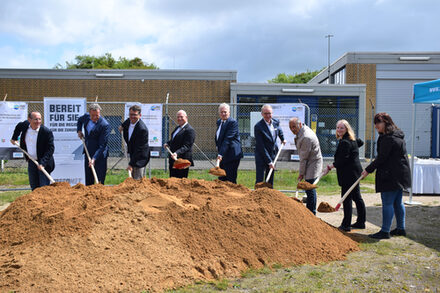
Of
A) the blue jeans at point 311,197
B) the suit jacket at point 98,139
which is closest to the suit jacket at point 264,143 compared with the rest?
the blue jeans at point 311,197

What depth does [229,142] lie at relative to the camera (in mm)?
6918

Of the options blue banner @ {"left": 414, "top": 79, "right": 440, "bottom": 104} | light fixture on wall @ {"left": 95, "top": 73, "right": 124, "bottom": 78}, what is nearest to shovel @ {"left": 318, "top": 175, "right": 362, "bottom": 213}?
blue banner @ {"left": 414, "top": 79, "right": 440, "bottom": 104}

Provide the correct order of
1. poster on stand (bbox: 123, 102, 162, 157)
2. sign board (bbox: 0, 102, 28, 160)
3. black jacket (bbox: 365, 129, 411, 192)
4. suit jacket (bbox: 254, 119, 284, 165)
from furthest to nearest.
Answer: poster on stand (bbox: 123, 102, 162, 157), sign board (bbox: 0, 102, 28, 160), suit jacket (bbox: 254, 119, 284, 165), black jacket (bbox: 365, 129, 411, 192)

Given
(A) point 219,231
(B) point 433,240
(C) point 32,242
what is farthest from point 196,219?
(B) point 433,240

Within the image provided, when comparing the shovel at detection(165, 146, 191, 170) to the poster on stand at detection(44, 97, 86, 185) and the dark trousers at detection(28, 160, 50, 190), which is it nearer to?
the dark trousers at detection(28, 160, 50, 190)

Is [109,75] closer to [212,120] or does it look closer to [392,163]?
[212,120]

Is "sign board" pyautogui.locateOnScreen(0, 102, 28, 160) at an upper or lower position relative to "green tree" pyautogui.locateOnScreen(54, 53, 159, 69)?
lower

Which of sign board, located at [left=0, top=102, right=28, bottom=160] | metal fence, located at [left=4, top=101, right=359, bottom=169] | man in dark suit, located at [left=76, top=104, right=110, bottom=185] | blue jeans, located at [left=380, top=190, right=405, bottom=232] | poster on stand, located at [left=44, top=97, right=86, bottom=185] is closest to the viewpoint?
blue jeans, located at [left=380, top=190, right=405, bottom=232]

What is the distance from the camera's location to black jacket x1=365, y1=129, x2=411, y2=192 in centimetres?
559

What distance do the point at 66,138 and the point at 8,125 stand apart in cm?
231

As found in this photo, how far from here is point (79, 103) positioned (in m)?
9.12

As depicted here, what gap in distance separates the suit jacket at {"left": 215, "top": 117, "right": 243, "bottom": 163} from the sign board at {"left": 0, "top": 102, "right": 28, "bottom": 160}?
6.01 metres

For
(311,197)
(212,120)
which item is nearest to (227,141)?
(311,197)

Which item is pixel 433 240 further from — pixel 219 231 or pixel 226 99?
pixel 226 99
